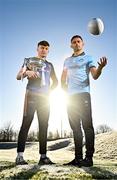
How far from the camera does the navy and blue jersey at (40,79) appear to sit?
849 cm

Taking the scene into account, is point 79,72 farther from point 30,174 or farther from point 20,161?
point 30,174

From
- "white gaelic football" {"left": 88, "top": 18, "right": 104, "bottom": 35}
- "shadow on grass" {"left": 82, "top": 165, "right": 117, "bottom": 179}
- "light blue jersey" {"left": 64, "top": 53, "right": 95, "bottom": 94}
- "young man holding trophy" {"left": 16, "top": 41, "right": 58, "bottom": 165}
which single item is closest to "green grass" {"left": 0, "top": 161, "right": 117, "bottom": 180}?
"shadow on grass" {"left": 82, "top": 165, "right": 117, "bottom": 179}

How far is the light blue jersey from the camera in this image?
8219mm

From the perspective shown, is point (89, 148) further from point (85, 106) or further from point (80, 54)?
point (80, 54)

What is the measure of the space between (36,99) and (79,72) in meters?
1.21

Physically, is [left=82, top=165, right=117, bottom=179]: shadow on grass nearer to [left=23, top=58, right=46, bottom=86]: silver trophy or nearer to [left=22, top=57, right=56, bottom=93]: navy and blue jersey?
[left=22, top=57, right=56, bottom=93]: navy and blue jersey

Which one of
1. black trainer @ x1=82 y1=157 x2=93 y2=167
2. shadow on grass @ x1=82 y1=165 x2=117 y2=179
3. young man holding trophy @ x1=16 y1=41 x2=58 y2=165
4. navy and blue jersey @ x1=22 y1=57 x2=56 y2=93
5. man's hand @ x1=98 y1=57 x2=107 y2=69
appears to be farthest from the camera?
navy and blue jersey @ x1=22 y1=57 x2=56 y2=93

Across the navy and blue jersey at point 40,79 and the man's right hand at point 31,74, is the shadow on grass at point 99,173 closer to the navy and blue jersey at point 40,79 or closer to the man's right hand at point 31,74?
the navy and blue jersey at point 40,79

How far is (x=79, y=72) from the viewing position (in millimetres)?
8312

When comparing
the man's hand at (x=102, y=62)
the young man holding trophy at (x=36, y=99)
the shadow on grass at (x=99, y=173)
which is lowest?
the shadow on grass at (x=99, y=173)

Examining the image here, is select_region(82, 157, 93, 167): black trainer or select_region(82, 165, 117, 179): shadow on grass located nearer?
select_region(82, 165, 117, 179): shadow on grass

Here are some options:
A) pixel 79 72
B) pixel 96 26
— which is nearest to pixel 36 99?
pixel 79 72

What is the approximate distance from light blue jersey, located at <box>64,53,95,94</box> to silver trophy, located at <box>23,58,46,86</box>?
2.02 feet

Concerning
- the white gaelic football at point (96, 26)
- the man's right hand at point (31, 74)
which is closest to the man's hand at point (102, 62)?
the man's right hand at point (31, 74)
